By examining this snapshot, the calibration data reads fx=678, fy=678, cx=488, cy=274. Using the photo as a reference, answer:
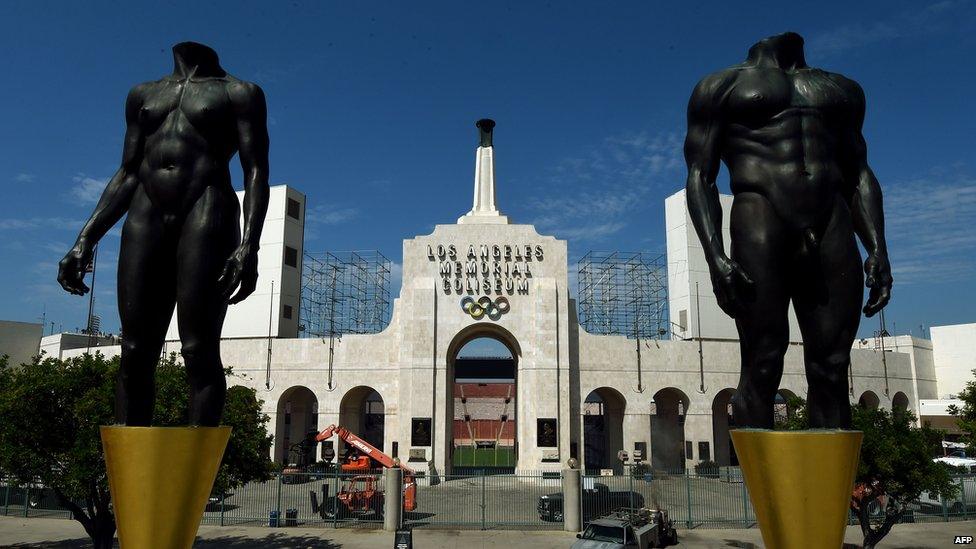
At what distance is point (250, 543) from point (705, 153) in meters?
18.3

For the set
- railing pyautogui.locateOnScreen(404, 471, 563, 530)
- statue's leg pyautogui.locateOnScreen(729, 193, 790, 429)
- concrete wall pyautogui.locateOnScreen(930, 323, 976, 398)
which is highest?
concrete wall pyautogui.locateOnScreen(930, 323, 976, 398)

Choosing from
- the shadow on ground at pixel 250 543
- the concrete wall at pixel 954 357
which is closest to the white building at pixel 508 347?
the concrete wall at pixel 954 357

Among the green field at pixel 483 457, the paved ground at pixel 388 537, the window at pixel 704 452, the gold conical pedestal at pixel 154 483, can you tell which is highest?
the gold conical pedestal at pixel 154 483

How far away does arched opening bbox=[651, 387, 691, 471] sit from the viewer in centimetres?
2644

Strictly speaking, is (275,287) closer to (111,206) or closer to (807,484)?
(111,206)

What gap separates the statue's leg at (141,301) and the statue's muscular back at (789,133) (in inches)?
156

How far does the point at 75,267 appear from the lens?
4934 millimetres

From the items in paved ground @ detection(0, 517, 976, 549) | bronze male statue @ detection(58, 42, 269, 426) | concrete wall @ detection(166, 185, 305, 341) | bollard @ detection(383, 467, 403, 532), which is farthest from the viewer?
concrete wall @ detection(166, 185, 305, 341)

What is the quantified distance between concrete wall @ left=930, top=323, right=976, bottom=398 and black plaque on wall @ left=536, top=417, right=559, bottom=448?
30.4 m

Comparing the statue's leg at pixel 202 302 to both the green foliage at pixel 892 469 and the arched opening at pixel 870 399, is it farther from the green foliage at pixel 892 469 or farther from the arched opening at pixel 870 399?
the arched opening at pixel 870 399

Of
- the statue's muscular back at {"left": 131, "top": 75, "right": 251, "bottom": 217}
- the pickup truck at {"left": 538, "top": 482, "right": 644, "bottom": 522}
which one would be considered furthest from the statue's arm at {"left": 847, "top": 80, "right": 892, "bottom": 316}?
the pickup truck at {"left": 538, "top": 482, "right": 644, "bottom": 522}

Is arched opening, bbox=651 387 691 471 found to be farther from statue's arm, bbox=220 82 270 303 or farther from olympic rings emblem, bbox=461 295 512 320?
statue's arm, bbox=220 82 270 303

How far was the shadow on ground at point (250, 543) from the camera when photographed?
18.1m

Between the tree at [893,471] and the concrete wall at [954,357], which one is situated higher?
the concrete wall at [954,357]
